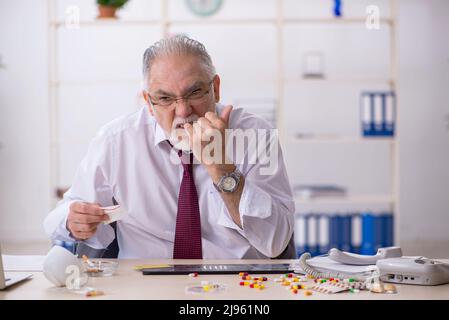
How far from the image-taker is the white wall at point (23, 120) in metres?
4.41

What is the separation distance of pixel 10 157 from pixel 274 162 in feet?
10.3

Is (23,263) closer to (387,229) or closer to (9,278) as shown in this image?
(9,278)

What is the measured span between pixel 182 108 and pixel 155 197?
0.81 ft

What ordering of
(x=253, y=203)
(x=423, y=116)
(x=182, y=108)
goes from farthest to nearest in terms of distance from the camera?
(x=423, y=116) < (x=182, y=108) < (x=253, y=203)

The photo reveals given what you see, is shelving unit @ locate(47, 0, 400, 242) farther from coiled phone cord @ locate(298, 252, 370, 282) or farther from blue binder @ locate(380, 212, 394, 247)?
coiled phone cord @ locate(298, 252, 370, 282)

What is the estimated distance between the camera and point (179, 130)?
1630 mm

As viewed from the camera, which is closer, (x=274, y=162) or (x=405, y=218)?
(x=274, y=162)

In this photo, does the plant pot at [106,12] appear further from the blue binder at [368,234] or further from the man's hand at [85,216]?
the man's hand at [85,216]

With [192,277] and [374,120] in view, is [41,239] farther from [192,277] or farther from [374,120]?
[192,277]

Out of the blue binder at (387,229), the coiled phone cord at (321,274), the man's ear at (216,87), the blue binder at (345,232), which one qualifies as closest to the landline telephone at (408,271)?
the coiled phone cord at (321,274)

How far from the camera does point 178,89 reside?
1614 mm

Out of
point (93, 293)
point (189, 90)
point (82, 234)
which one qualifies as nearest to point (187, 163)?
point (189, 90)
